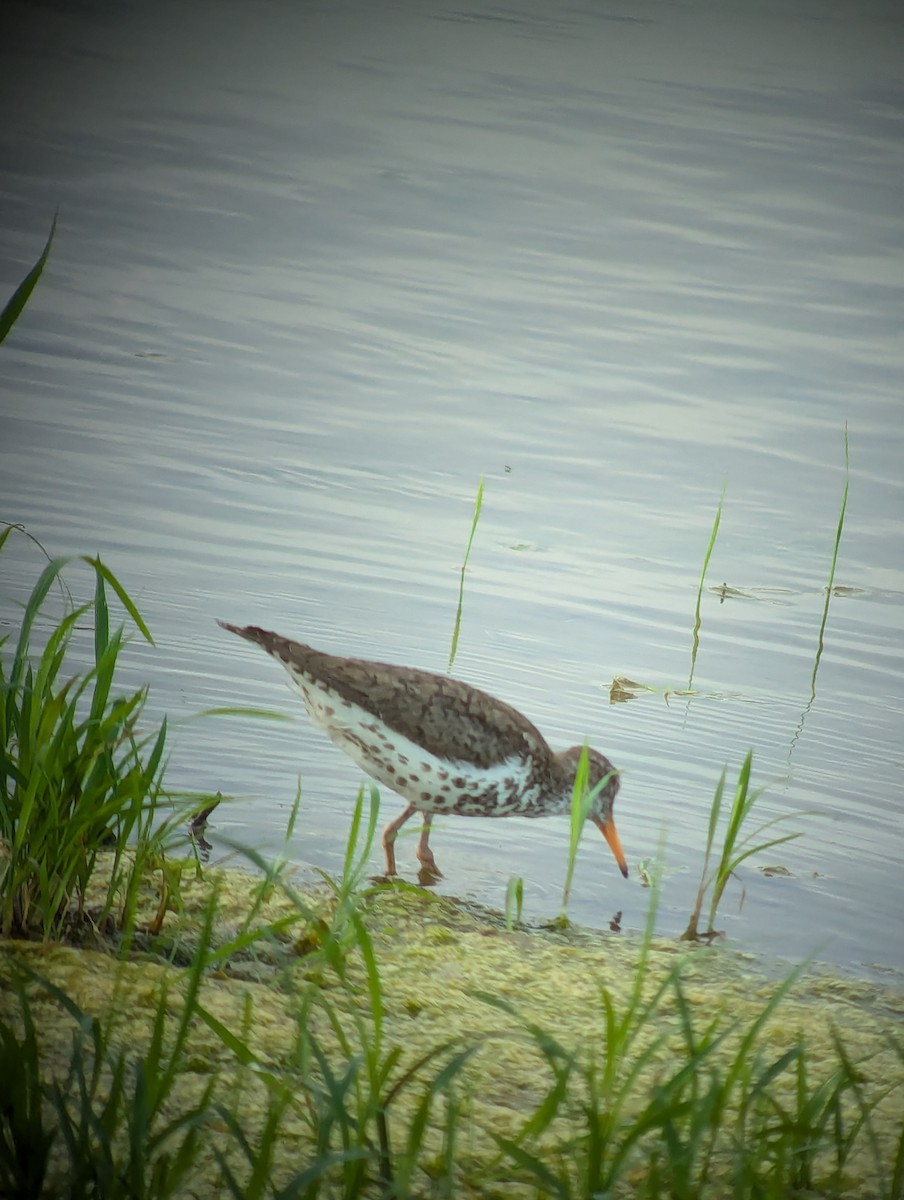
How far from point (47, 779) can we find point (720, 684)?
145 inches

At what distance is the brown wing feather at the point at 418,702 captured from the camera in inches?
169

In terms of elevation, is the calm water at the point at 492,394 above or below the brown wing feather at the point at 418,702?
above

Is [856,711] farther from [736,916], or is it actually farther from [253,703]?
[253,703]

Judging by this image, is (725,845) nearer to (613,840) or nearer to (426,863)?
(613,840)

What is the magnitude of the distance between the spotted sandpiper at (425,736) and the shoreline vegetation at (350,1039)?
619 millimetres

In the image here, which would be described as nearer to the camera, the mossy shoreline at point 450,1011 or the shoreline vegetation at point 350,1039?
the shoreline vegetation at point 350,1039

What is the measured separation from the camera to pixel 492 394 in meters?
8.31

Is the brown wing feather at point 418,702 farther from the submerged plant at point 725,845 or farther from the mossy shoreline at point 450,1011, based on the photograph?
the submerged plant at point 725,845

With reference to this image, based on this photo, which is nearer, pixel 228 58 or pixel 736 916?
pixel 736 916

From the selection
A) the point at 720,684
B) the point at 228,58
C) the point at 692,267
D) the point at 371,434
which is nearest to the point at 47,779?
the point at 720,684

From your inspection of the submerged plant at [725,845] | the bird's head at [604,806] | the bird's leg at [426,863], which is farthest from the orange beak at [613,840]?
the bird's leg at [426,863]

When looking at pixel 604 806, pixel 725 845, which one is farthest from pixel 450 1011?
pixel 604 806

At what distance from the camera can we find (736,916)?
406 centimetres

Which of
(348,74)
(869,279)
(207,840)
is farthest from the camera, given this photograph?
(348,74)
